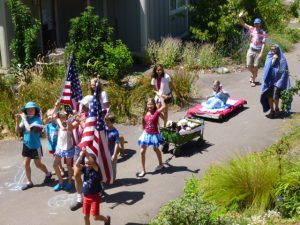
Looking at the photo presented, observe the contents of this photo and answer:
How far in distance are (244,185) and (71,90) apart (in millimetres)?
3739

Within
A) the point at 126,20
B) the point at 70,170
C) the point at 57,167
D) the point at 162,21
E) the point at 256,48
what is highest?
the point at 126,20

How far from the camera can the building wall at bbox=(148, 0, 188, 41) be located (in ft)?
64.3

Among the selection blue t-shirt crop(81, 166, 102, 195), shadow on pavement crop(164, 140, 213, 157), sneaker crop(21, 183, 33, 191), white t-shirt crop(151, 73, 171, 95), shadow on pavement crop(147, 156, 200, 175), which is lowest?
sneaker crop(21, 183, 33, 191)

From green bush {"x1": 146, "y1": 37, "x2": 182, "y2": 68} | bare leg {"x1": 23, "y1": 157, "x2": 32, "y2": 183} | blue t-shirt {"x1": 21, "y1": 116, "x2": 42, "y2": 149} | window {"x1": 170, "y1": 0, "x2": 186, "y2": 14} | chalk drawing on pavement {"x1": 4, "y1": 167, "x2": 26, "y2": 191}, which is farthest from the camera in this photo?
window {"x1": 170, "y1": 0, "x2": 186, "y2": 14}

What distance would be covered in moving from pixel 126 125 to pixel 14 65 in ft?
13.7

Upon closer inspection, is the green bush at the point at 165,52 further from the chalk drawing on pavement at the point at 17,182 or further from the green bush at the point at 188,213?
the green bush at the point at 188,213

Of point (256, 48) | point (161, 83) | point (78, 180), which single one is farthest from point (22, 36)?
point (78, 180)

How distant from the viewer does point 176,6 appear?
22.4 metres

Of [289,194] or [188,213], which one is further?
[289,194]

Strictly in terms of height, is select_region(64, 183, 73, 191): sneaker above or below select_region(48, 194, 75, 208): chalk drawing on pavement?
above

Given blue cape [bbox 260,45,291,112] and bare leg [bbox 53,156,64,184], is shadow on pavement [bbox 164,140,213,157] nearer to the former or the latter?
blue cape [bbox 260,45,291,112]

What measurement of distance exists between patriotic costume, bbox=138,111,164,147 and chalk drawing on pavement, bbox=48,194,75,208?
1.63 m

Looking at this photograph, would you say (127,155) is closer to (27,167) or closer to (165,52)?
(27,167)

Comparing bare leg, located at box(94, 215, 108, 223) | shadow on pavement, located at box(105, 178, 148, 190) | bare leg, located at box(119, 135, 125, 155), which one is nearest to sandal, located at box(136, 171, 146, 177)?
shadow on pavement, located at box(105, 178, 148, 190)
